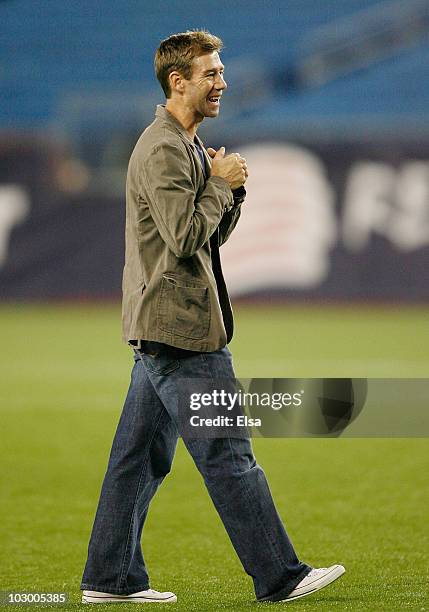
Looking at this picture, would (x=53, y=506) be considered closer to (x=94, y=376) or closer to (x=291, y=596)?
(x=291, y=596)

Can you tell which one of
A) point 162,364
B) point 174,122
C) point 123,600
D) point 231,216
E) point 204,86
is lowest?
point 123,600

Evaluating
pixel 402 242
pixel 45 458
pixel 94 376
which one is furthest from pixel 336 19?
pixel 45 458

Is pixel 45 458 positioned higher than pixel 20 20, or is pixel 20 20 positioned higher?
pixel 20 20

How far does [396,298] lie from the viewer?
16.5m

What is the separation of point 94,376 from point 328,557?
20.7 ft

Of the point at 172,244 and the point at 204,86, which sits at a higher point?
the point at 204,86

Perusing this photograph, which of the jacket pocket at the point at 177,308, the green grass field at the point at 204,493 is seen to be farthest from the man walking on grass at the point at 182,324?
the green grass field at the point at 204,493

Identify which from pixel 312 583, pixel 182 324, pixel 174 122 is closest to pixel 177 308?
pixel 182 324

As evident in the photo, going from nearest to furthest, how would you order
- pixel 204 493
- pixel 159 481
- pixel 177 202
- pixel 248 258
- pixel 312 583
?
pixel 177 202
pixel 312 583
pixel 159 481
pixel 204 493
pixel 248 258

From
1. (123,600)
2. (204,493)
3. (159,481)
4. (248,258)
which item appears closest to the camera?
(123,600)

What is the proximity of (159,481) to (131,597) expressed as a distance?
0.39 m

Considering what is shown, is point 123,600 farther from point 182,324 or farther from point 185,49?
point 185,49

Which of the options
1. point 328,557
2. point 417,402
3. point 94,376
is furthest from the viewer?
point 94,376

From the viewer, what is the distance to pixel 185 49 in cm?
394
